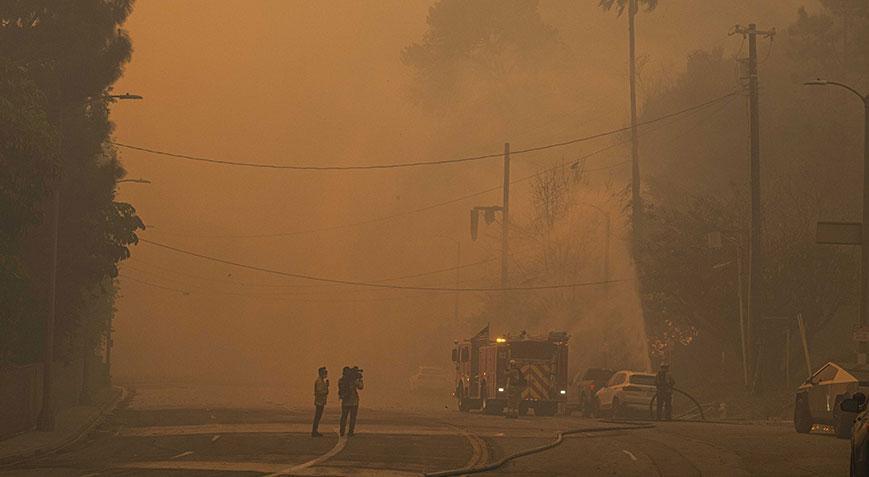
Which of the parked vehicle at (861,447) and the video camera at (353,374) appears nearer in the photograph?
the parked vehicle at (861,447)

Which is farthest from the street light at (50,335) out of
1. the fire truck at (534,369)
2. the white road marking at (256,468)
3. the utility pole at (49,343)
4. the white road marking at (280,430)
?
the fire truck at (534,369)

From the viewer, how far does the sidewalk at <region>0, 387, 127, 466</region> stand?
29.8 meters

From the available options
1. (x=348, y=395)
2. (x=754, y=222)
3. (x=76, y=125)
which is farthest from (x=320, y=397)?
(x=754, y=222)

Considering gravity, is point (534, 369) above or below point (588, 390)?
above

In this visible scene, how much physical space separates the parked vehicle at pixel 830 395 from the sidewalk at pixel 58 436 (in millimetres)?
18149

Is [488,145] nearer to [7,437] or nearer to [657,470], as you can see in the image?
[7,437]

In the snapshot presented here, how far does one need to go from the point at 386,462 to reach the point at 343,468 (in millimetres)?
1755

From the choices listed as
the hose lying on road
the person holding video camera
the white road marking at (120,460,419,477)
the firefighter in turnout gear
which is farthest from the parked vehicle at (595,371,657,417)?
the white road marking at (120,460,419,477)

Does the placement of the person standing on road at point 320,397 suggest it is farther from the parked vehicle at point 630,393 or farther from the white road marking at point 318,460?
the parked vehicle at point 630,393

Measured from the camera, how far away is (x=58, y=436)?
3591cm

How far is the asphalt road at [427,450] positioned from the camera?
2330 cm

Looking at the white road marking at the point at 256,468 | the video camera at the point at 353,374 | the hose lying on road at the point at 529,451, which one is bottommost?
the white road marking at the point at 256,468

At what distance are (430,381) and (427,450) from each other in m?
50.6

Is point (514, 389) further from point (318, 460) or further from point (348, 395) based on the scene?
point (318, 460)
